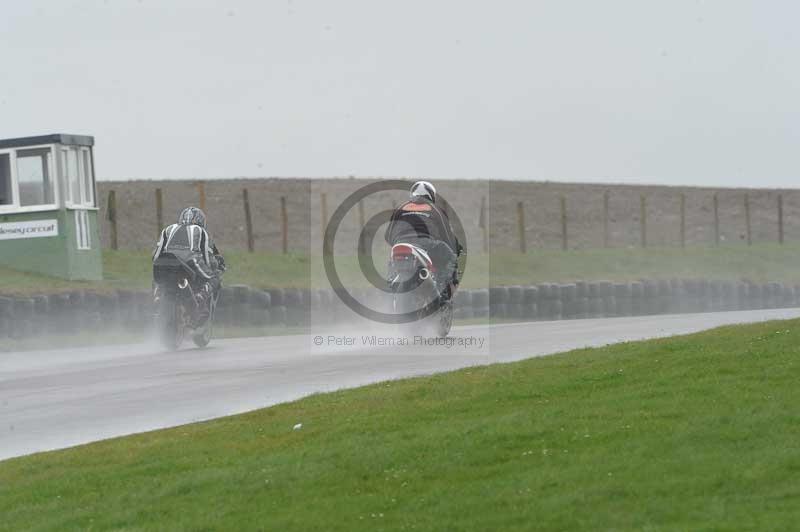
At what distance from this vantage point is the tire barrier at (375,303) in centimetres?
2278

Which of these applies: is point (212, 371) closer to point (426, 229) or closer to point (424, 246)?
point (424, 246)

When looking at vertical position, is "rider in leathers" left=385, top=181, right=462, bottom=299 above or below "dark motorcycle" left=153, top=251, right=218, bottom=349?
above

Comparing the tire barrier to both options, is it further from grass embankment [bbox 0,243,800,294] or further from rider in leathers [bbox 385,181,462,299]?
A: rider in leathers [bbox 385,181,462,299]

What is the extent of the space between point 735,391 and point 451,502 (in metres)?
3.34

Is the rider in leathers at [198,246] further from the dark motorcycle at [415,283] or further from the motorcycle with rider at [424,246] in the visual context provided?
the motorcycle with rider at [424,246]

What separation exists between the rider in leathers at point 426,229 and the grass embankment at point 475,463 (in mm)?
5559

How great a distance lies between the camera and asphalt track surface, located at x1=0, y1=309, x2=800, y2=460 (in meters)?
Answer: 12.5

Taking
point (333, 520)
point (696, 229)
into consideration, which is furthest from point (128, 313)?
point (696, 229)

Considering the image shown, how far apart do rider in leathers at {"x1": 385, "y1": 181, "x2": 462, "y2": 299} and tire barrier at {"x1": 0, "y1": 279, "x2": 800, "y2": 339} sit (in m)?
7.38

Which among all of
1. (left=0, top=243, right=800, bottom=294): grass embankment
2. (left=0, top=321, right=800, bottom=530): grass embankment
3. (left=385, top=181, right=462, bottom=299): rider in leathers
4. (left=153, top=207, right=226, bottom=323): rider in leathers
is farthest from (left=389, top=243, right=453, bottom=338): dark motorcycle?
(left=0, top=243, right=800, bottom=294): grass embankment

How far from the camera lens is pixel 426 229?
17625mm

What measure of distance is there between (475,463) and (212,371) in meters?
7.70

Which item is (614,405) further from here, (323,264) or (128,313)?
(323,264)

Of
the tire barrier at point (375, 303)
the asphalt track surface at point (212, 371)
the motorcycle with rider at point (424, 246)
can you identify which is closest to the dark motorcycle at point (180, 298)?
the asphalt track surface at point (212, 371)
